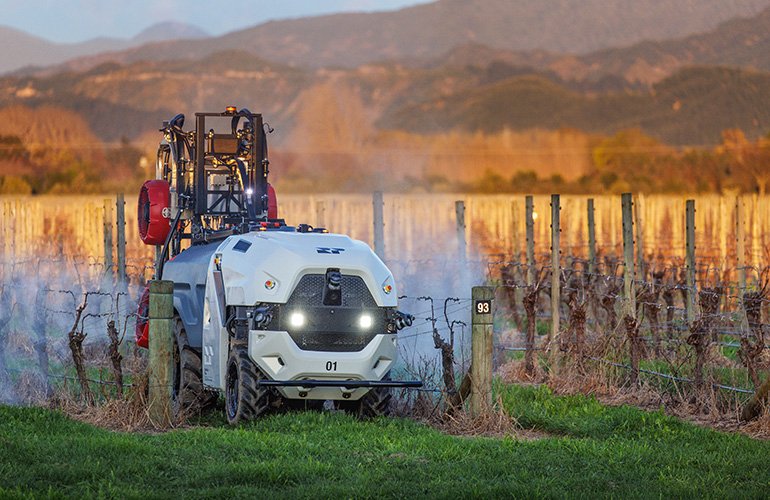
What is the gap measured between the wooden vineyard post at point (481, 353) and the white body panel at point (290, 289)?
2.67 feet

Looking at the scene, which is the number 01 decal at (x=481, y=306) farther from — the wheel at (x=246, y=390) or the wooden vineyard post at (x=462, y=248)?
the wooden vineyard post at (x=462, y=248)

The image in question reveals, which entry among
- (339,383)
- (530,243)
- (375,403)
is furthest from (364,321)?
(530,243)

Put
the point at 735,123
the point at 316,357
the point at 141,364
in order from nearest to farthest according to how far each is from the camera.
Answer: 1. the point at 316,357
2. the point at 141,364
3. the point at 735,123

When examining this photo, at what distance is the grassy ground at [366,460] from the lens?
1021 cm

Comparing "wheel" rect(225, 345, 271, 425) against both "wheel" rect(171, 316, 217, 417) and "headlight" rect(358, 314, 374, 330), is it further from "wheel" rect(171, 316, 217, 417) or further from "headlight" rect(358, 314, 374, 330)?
"wheel" rect(171, 316, 217, 417)

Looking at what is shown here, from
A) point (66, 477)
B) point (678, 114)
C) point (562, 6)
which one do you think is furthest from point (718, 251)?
point (562, 6)

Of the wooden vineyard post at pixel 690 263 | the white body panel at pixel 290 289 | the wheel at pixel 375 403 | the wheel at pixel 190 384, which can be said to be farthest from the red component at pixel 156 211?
the wooden vineyard post at pixel 690 263

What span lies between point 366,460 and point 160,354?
2.85 metres

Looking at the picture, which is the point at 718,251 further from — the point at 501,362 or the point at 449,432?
the point at 449,432

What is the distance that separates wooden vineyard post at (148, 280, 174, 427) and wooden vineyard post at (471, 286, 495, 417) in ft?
9.77

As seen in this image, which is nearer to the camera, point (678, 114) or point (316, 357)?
point (316, 357)

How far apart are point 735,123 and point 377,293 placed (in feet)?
260

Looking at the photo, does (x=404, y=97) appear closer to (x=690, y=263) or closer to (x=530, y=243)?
(x=530, y=243)

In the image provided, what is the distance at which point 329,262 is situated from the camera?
13.2 metres
